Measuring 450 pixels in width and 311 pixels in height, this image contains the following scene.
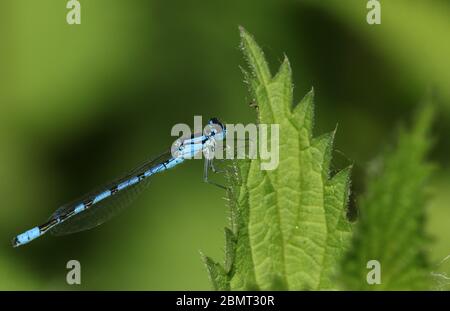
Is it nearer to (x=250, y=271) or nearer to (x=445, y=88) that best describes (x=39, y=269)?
(x=250, y=271)

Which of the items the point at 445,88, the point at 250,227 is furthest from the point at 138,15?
the point at 250,227

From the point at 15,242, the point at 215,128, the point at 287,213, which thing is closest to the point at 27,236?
the point at 15,242
